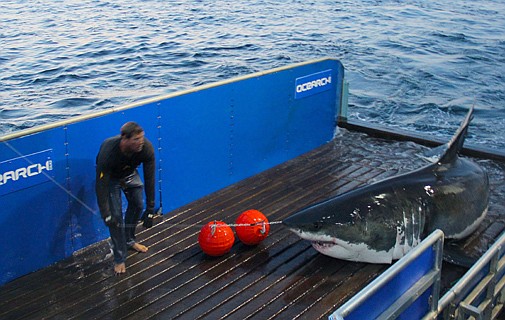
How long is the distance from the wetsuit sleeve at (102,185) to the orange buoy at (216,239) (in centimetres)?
115

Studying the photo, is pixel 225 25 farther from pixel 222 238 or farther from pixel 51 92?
pixel 222 238

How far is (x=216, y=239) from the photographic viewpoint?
697 centimetres

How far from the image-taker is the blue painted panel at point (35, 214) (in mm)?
6469

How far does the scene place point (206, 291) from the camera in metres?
6.48

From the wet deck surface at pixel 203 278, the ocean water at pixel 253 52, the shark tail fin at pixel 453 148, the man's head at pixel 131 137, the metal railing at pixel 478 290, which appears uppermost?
the man's head at pixel 131 137

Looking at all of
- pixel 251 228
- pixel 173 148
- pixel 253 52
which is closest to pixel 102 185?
pixel 251 228

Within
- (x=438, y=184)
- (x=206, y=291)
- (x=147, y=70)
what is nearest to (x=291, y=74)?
(x=438, y=184)

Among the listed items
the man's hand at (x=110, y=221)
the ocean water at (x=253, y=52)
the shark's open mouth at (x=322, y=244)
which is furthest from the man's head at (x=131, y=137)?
the ocean water at (x=253, y=52)

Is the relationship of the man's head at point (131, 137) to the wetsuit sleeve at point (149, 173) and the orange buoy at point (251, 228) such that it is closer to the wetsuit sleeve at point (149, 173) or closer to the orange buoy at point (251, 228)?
the wetsuit sleeve at point (149, 173)

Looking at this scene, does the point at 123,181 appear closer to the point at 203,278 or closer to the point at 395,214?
the point at 203,278

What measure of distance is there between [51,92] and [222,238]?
15347mm

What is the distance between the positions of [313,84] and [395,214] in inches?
159

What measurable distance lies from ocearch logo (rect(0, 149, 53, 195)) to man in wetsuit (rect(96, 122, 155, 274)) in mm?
645

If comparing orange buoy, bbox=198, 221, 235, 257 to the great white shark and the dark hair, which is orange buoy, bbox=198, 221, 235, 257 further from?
the dark hair
